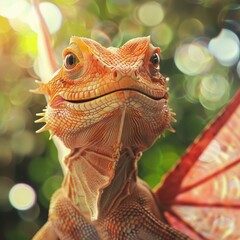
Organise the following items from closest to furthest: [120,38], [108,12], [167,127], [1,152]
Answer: [167,127] → [120,38] → [108,12] → [1,152]

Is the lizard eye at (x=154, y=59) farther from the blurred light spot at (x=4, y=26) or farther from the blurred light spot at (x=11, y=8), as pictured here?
the blurred light spot at (x=4, y=26)

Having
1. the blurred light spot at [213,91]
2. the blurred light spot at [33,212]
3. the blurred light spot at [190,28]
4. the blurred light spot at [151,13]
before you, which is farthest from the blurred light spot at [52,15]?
the blurred light spot at [33,212]

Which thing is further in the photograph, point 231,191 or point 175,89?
point 175,89

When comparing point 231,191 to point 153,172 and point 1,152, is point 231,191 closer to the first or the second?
point 153,172

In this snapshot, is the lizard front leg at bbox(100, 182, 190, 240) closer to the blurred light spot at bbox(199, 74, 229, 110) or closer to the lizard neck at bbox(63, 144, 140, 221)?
the lizard neck at bbox(63, 144, 140, 221)

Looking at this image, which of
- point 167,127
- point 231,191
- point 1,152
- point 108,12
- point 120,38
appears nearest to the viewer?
point 167,127

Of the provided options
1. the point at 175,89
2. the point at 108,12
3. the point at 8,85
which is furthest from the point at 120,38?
the point at 8,85

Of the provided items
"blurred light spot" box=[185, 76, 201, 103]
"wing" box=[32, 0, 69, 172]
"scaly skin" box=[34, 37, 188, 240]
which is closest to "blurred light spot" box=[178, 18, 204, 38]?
"blurred light spot" box=[185, 76, 201, 103]

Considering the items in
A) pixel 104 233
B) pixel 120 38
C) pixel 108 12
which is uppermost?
pixel 108 12
